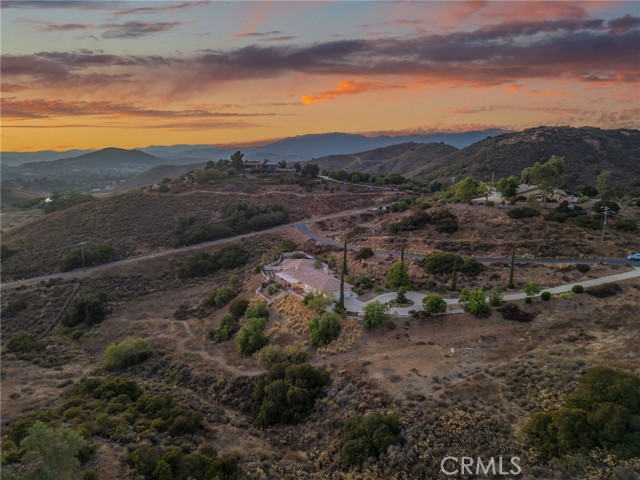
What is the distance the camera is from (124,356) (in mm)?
37656

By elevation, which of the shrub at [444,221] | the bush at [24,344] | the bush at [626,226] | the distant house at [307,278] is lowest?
the bush at [24,344]

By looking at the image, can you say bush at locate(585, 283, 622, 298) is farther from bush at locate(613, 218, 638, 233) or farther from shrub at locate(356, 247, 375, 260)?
shrub at locate(356, 247, 375, 260)

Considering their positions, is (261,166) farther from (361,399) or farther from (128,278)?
(361,399)

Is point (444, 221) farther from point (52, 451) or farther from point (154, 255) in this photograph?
point (52, 451)

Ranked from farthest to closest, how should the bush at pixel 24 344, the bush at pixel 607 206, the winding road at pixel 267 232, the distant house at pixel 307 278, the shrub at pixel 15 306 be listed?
1. the bush at pixel 607 206
2. the shrub at pixel 15 306
3. the winding road at pixel 267 232
4. the bush at pixel 24 344
5. the distant house at pixel 307 278

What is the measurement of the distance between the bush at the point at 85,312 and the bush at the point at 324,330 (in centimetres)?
3216

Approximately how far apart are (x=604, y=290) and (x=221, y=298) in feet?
133

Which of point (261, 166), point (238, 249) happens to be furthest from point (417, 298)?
point (261, 166)

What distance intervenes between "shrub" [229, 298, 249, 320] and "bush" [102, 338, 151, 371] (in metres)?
9.79

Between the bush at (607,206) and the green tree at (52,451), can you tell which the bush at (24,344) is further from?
the bush at (607,206)

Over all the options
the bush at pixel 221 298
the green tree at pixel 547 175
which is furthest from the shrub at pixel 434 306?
the green tree at pixel 547 175

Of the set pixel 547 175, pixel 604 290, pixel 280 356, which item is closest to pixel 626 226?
pixel 547 175

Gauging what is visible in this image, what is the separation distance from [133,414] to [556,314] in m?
33.3

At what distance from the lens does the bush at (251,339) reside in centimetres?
3609
